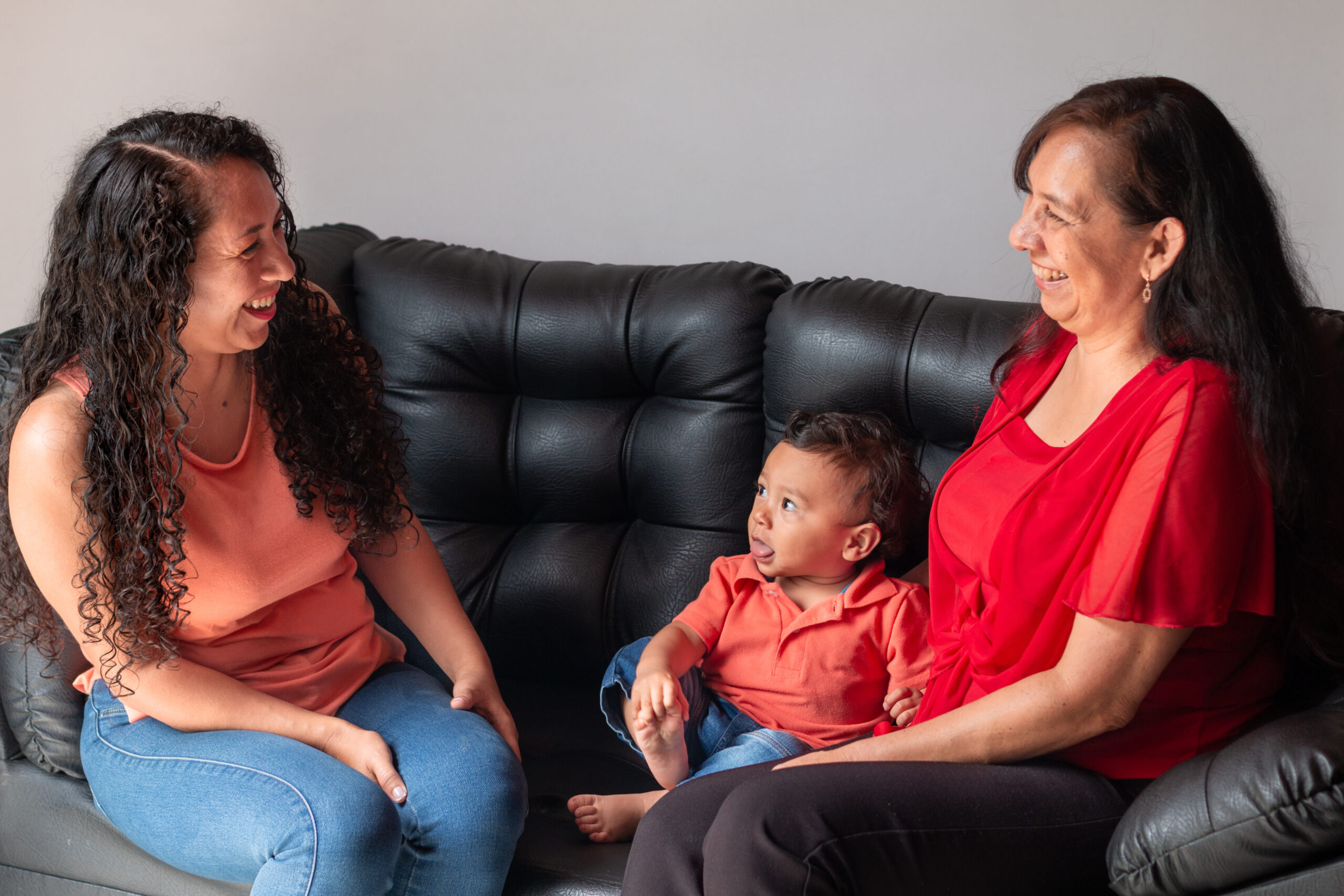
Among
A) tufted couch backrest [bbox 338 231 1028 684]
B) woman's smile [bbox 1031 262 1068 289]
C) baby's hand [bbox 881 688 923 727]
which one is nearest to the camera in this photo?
woman's smile [bbox 1031 262 1068 289]

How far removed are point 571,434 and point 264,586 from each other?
2.09ft

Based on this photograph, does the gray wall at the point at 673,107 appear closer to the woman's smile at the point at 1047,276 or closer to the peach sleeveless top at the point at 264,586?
the woman's smile at the point at 1047,276

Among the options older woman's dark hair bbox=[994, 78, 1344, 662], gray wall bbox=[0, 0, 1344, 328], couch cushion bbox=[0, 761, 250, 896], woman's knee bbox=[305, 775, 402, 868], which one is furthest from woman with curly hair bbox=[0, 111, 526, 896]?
older woman's dark hair bbox=[994, 78, 1344, 662]

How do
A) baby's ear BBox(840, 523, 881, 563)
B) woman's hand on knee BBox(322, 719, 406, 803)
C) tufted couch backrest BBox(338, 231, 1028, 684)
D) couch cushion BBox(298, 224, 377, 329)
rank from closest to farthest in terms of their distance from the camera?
woman's hand on knee BBox(322, 719, 406, 803) < baby's ear BBox(840, 523, 881, 563) < tufted couch backrest BBox(338, 231, 1028, 684) < couch cushion BBox(298, 224, 377, 329)

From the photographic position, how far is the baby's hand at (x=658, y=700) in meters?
1.40

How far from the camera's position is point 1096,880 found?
113cm

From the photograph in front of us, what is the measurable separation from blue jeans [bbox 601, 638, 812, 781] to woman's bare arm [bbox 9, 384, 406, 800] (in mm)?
368

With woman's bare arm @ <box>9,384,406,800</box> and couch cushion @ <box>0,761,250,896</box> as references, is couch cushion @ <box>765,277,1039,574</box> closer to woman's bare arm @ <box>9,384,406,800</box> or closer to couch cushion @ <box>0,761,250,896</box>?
woman's bare arm @ <box>9,384,406,800</box>

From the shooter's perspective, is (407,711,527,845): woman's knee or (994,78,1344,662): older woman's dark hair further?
(407,711,527,845): woman's knee

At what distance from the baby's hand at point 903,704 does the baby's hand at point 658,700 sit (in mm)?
288

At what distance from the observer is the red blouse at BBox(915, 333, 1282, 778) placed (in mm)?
1058

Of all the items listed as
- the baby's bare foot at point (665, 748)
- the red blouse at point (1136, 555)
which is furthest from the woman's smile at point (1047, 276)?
the baby's bare foot at point (665, 748)

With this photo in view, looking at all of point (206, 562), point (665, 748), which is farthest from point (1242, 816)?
point (206, 562)

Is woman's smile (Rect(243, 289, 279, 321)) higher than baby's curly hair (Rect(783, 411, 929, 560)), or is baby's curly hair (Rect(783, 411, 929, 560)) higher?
woman's smile (Rect(243, 289, 279, 321))
